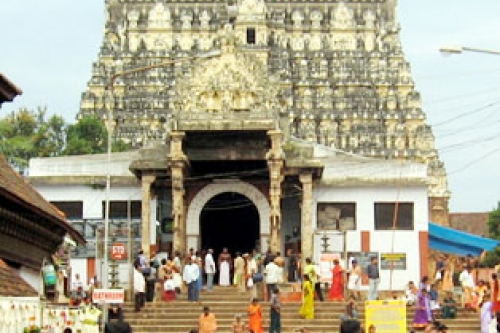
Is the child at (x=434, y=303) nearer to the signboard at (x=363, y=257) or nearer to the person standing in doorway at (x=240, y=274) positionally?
the person standing in doorway at (x=240, y=274)

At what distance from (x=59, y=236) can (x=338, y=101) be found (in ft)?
259

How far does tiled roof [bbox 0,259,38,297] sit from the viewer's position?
1662 cm

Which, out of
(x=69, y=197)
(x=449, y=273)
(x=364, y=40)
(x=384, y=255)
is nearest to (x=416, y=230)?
(x=384, y=255)

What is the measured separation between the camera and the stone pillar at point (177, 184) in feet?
131

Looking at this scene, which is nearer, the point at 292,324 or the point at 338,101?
the point at 292,324

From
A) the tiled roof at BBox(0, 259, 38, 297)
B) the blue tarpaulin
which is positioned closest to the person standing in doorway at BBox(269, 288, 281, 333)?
the tiled roof at BBox(0, 259, 38, 297)

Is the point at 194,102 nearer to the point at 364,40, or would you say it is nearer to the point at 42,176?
the point at 42,176

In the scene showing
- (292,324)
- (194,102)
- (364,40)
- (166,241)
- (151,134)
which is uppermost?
(364,40)

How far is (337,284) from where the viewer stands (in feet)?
117

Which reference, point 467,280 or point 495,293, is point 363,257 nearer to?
point 467,280

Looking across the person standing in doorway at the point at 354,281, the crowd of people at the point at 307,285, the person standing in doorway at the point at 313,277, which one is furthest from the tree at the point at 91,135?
the person standing in doorway at the point at 313,277

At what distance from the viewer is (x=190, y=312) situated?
34125 millimetres

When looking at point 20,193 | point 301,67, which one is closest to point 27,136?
point 301,67

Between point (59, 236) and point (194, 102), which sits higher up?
point (194, 102)
